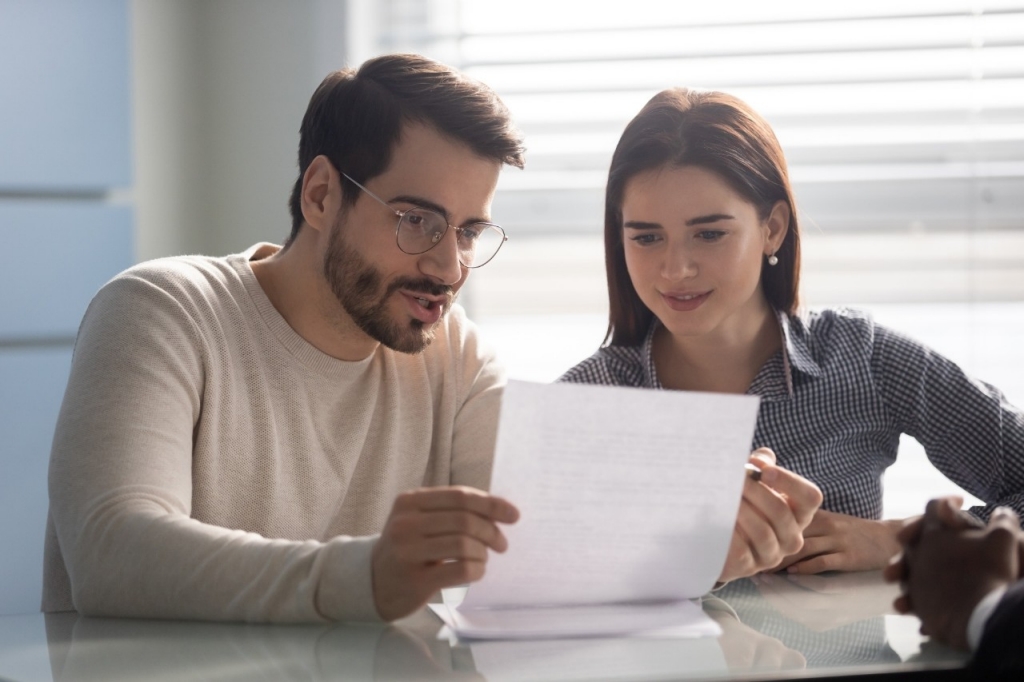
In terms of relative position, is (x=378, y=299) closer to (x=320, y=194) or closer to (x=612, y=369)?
(x=320, y=194)

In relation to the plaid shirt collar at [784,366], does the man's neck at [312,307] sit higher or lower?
higher

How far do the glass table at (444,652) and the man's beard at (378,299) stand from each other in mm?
522

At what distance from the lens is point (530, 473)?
2.97ft

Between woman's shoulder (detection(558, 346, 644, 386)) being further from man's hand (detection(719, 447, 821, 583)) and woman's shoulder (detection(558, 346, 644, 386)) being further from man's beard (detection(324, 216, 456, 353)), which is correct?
man's hand (detection(719, 447, 821, 583))

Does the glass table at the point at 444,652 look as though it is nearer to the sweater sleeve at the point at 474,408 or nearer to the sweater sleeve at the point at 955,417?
the sweater sleeve at the point at 474,408

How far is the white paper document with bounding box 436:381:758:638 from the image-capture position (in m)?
0.89

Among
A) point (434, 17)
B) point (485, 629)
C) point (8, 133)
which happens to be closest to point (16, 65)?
point (8, 133)

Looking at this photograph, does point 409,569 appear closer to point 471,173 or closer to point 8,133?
point 471,173

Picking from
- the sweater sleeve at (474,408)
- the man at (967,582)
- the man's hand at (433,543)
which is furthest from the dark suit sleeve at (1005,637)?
the sweater sleeve at (474,408)

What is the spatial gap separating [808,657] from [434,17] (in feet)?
6.92

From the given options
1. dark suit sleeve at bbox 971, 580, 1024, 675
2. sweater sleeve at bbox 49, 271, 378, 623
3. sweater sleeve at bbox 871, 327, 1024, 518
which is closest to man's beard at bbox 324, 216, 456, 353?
sweater sleeve at bbox 49, 271, 378, 623

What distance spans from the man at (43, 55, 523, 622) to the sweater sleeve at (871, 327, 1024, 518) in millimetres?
616

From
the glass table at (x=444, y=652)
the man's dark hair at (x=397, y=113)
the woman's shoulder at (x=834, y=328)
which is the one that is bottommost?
the glass table at (x=444, y=652)

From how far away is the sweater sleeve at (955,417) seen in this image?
5.27 feet
